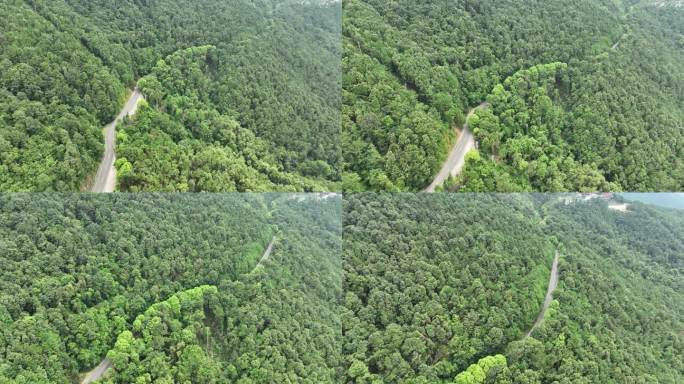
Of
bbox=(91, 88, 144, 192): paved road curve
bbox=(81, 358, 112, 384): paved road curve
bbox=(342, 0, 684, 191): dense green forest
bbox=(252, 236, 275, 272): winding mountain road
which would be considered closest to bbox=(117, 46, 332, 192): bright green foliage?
bbox=(91, 88, 144, 192): paved road curve

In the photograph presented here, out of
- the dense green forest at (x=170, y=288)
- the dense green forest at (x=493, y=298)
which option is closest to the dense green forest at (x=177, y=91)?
the dense green forest at (x=170, y=288)

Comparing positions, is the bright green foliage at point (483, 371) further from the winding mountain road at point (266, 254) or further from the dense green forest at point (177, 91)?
the dense green forest at point (177, 91)

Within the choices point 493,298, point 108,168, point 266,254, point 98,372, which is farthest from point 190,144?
point 493,298

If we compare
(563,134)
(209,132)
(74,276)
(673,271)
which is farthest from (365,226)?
(673,271)

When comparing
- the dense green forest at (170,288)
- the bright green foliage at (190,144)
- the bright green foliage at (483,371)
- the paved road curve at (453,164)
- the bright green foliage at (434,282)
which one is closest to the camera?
the dense green forest at (170,288)

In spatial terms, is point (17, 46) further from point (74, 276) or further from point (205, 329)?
point (205, 329)

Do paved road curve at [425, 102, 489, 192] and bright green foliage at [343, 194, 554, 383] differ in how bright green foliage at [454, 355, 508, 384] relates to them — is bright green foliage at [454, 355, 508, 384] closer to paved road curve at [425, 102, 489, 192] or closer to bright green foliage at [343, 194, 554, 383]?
bright green foliage at [343, 194, 554, 383]

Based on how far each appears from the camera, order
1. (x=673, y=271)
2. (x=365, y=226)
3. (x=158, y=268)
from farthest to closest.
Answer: (x=673, y=271) < (x=365, y=226) < (x=158, y=268)
